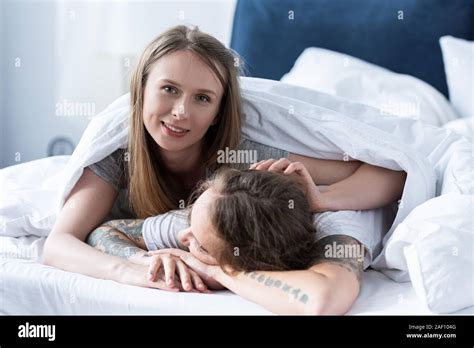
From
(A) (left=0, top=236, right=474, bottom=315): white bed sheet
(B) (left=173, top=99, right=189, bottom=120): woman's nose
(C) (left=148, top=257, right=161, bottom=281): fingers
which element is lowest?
(A) (left=0, top=236, right=474, bottom=315): white bed sheet

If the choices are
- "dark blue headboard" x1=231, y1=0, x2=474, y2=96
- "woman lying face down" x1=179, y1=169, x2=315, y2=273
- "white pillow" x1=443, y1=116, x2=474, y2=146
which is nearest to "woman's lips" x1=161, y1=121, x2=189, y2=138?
"woman lying face down" x1=179, y1=169, x2=315, y2=273

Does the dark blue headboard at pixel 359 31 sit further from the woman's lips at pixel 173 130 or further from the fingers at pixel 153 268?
the fingers at pixel 153 268

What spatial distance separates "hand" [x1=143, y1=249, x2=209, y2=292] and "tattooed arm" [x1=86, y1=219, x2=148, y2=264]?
2.3 inches

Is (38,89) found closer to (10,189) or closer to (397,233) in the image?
(10,189)

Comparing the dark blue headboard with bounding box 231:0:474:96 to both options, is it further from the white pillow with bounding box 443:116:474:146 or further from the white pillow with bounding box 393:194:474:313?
the white pillow with bounding box 393:194:474:313

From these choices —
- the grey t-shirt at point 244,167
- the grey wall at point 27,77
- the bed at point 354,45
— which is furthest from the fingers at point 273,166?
the grey wall at point 27,77

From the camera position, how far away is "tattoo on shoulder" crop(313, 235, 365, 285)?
3.88ft

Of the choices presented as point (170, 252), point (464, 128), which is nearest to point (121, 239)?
point (170, 252)

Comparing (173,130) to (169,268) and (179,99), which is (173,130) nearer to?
(179,99)

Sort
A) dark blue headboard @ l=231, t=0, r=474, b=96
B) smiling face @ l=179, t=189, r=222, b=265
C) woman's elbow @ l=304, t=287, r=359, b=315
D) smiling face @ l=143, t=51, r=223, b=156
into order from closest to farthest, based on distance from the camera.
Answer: woman's elbow @ l=304, t=287, r=359, b=315 < smiling face @ l=179, t=189, r=222, b=265 < smiling face @ l=143, t=51, r=223, b=156 < dark blue headboard @ l=231, t=0, r=474, b=96

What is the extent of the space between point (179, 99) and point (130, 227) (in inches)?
10.9

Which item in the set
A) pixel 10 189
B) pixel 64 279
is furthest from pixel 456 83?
pixel 64 279

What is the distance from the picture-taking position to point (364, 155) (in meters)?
1.42
